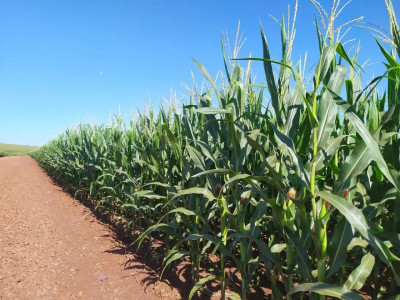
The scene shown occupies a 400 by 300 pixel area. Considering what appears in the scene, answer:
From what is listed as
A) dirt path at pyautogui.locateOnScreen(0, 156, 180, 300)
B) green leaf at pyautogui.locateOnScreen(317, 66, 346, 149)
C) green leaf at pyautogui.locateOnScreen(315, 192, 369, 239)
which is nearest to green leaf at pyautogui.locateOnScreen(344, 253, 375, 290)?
green leaf at pyautogui.locateOnScreen(315, 192, 369, 239)

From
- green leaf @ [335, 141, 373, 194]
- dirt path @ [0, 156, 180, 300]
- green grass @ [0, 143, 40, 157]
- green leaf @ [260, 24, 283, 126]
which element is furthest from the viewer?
green grass @ [0, 143, 40, 157]

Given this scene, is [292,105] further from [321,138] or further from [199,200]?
[199,200]

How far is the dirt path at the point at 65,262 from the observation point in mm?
2781

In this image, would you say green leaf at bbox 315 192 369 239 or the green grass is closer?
green leaf at bbox 315 192 369 239

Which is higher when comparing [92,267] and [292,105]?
[292,105]

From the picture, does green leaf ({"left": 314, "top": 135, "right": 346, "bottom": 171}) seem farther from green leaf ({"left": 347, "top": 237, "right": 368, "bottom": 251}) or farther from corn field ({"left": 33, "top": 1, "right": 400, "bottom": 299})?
green leaf ({"left": 347, "top": 237, "right": 368, "bottom": 251})

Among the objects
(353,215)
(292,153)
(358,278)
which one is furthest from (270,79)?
(358,278)

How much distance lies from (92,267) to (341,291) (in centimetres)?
282

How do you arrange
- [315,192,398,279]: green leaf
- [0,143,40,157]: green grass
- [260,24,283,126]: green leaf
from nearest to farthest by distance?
[315,192,398,279]: green leaf
[260,24,283,126]: green leaf
[0,143,40,157]: green grass

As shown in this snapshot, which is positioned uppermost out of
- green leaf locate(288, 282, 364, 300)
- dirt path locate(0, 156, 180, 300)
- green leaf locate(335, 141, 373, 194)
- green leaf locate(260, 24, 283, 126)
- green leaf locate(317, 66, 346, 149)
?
green leaf locate(260, 24, 283, 126)

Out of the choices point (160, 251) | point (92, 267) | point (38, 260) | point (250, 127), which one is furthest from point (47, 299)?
point (250, 127)

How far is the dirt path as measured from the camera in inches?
110

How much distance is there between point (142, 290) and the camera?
9.02 feet

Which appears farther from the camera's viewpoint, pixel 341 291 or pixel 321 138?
pixel 321 138
